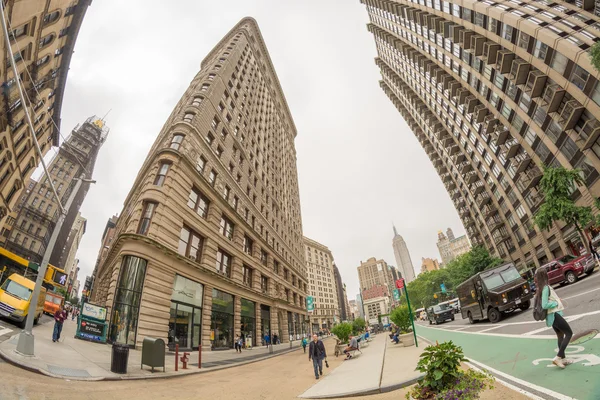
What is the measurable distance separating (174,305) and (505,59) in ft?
131

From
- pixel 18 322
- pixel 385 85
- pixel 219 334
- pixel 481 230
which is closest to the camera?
pixel 18 322

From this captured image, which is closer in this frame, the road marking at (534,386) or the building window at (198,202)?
the road marking at (534,386)

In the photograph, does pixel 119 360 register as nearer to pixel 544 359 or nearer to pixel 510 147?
pixel 544 359

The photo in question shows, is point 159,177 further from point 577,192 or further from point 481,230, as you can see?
point 481,230

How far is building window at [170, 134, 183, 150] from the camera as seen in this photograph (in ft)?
69.3

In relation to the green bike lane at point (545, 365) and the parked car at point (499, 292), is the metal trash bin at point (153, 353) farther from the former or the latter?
the parked car at point (499, 292)

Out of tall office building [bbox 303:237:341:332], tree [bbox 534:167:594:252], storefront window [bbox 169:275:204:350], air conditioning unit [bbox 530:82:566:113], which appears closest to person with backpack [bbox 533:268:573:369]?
storefront window [bbox 169:275:204:350]

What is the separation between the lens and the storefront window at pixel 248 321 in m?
25.7

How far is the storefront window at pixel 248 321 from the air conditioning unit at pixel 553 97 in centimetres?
3663

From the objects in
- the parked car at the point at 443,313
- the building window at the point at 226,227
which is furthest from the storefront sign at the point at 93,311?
the parked car at the point at 443,313

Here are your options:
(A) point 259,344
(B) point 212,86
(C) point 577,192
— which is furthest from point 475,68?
(A) point 259,344

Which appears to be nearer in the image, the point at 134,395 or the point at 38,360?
the point at 134,395

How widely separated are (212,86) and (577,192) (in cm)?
4145

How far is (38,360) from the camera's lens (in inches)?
336
